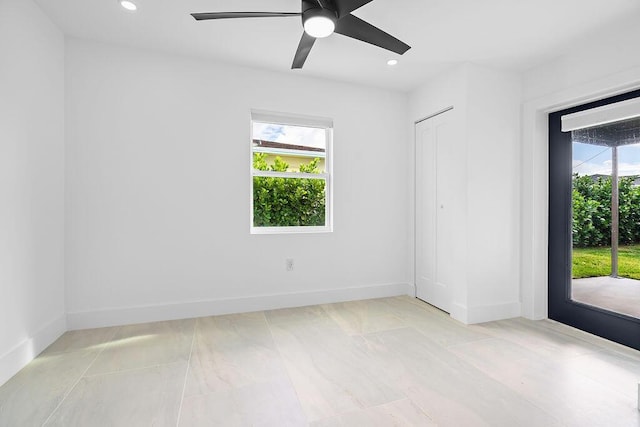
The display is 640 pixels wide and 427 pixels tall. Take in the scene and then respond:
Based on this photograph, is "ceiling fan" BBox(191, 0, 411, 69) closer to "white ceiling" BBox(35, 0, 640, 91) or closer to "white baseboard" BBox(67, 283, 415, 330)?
"white ceiling" BBox(35, 0, 640, 91)

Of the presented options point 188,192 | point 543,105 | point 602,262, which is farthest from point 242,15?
point 602,262

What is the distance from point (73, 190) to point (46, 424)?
178 cm

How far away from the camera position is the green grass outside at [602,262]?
236cm

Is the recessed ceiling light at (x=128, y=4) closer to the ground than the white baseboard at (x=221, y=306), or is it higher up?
higher up

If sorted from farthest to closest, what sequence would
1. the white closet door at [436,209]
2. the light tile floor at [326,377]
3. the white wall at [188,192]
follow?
the white closet door at [436,209]
the white wall at [188,192]
the light tile floor at [326,377]

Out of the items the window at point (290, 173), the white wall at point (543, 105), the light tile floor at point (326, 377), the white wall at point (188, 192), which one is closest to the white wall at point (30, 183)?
the white wall at point (188, 192)

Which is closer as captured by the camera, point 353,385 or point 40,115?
point 353,385

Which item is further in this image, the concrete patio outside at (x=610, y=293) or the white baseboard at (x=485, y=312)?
the white baseboard at (x=485, y=312)

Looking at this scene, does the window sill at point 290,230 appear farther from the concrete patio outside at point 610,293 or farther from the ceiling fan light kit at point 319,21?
the concrete patio outside at point 610,293

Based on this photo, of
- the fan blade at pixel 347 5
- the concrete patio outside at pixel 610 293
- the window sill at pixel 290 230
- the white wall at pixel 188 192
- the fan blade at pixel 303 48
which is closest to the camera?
the fan blade at pixel 347 5

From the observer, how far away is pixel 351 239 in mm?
3443

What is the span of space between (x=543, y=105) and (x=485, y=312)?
1.97 metres

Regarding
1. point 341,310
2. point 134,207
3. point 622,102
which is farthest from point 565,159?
point 134,207

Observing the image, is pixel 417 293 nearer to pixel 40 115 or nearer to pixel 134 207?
pixel 134 207
